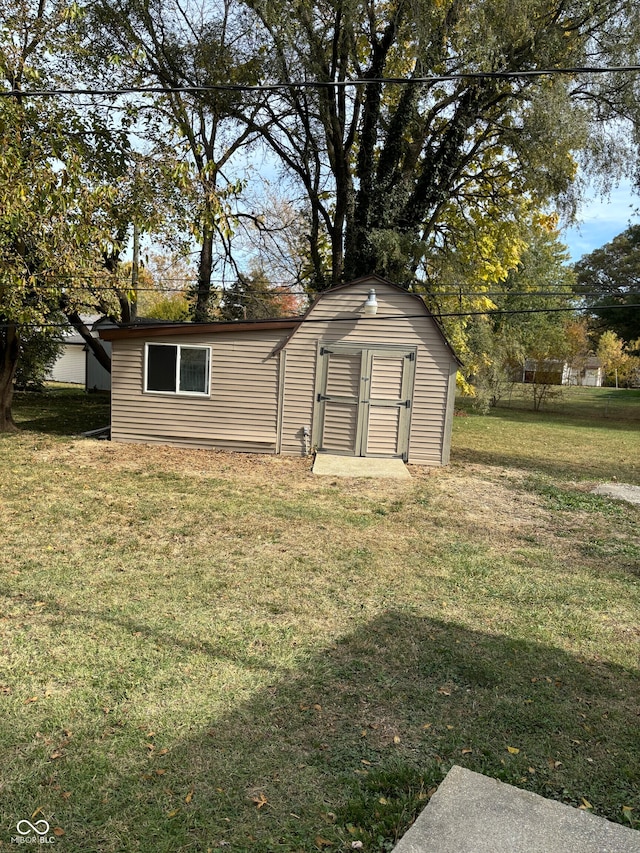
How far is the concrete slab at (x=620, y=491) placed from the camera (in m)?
9.27

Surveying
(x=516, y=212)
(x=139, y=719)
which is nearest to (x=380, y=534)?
(x=139, y=719)

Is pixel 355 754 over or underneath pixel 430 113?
underneath

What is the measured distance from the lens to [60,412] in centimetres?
1752

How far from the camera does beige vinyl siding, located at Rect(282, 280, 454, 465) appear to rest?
11.1 meters

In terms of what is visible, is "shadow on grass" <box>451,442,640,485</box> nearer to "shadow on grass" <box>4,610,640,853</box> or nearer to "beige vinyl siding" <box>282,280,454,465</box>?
"beige vinyl siding" <box>282,280,454,465</box>

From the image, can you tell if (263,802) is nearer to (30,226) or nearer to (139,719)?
(139,719)

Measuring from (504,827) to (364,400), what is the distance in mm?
9174

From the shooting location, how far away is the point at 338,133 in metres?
15.6

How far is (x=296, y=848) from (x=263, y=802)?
11.3 inches

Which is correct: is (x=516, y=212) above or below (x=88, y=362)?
above

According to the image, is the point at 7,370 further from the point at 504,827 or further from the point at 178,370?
the point at 504,827

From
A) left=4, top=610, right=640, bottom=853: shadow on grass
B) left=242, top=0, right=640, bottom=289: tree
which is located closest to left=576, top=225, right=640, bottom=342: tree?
left=242, top=0, right=640, bottom=289: tree

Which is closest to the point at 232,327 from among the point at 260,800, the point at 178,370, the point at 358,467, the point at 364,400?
the point at 178,370

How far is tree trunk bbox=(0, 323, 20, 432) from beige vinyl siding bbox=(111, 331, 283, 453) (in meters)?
2.44
